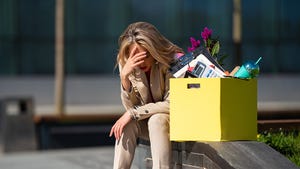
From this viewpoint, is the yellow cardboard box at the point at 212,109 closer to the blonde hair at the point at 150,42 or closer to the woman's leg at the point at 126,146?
the blonde hair at the point at 150,42

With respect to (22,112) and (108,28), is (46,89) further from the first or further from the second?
(22,112)

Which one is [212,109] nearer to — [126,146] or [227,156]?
[227,156]

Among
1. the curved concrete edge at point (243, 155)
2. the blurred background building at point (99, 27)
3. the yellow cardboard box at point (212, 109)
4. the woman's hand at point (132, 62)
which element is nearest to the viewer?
the curved concrete edge at point (243, 155)

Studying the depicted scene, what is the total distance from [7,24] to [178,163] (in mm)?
17429

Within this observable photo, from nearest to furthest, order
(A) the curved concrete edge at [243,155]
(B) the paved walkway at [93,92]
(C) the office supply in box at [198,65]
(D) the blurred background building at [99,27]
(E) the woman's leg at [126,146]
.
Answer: (A) the curved concrete edge at [243,155], (C) the office supply in box at [198,65], (E) the woman's leg at [126,146], (B) the paved walkway at [93,92], (D) the blurred background building at [99,27]

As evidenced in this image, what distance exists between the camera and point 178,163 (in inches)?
231

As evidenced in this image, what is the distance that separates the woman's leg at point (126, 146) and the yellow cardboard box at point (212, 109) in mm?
350

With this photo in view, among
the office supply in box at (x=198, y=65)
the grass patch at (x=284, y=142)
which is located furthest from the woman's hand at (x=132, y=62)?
the grass patch at (x=284, y=142)

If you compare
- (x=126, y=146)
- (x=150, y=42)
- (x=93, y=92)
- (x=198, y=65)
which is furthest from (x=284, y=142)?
(x=93, y=92)

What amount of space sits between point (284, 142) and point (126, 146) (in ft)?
4.97

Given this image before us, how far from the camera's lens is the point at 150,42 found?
577 cm

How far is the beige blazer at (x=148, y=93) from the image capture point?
579cm

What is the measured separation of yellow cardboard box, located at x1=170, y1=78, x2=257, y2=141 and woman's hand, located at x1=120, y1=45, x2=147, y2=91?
283 millimetres

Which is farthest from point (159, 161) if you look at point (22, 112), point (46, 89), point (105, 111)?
point (46, 89)
